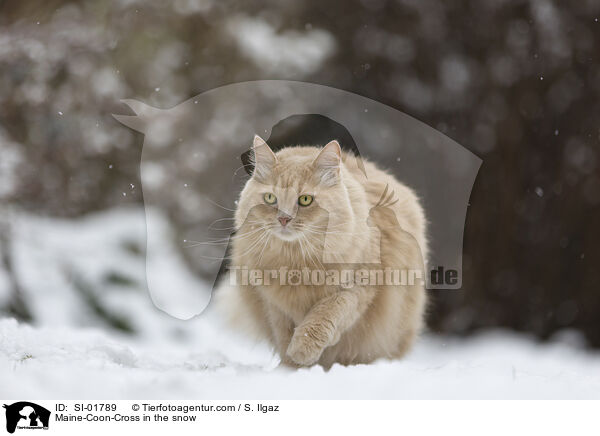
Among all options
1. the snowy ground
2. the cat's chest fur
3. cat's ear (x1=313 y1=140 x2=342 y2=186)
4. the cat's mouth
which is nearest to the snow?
the snowy ground

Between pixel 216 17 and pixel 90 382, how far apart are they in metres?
0.96

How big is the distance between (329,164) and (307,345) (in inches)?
12.8

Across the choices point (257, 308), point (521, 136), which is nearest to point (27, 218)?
point (257, 308)

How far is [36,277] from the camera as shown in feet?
4.62

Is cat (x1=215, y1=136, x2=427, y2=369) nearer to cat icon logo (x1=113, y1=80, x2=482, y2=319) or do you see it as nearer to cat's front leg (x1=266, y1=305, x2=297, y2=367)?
cat's front leg (x1=266, y1=305, x2=297, y2=367)

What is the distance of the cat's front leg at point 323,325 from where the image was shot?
956 millimetres

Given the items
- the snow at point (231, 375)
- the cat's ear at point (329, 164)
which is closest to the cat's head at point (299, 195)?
the cat's ear at point (329, 164)

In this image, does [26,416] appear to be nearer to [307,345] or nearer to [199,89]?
[307,345]

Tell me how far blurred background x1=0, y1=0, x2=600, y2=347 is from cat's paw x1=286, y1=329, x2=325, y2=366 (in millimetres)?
453

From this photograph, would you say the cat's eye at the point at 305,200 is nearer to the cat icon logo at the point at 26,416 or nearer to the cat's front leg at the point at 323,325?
the cat's front leg at the point at 323,325

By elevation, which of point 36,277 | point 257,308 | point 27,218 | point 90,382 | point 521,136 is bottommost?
point 90,382

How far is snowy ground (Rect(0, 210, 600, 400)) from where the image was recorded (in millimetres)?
1032

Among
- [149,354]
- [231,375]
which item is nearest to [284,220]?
[231,375]

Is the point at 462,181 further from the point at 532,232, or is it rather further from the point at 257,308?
the point at 257,308
